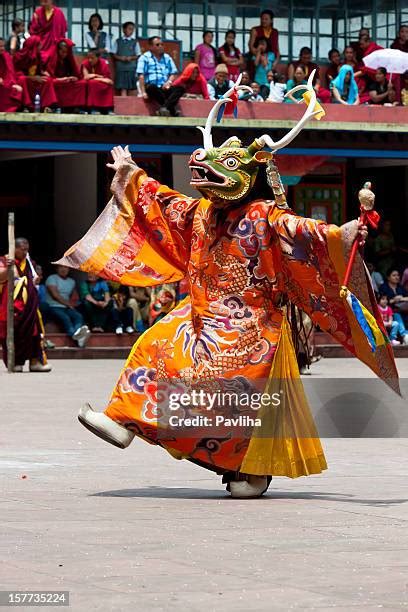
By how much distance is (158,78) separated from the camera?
993 inches

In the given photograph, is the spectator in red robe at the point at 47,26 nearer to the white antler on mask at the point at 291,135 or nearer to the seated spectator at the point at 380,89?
the seated spectator at the point at 380,89

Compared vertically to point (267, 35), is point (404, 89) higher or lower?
lower

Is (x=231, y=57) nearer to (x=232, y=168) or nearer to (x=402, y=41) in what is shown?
(x=402, y=41)

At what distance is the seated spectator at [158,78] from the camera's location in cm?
2512

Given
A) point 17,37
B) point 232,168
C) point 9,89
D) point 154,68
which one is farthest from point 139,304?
point 232,168

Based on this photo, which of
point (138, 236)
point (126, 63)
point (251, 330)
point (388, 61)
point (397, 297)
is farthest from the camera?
point (388, 61)

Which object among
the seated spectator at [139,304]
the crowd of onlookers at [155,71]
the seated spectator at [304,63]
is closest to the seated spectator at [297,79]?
the crowd of onlookers at [155,71]

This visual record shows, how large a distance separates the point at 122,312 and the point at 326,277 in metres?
16.3

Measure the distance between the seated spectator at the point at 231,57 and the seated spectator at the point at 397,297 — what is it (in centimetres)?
404

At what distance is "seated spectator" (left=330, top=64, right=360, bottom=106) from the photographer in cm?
2680

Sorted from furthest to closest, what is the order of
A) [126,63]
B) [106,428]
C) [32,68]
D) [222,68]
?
[126,63] < [222,68] < [32,68] < [106,428]

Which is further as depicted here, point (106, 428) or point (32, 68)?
point (32, 68)

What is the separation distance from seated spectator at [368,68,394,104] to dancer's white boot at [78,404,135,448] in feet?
63.0

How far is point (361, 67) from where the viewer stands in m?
27.4
